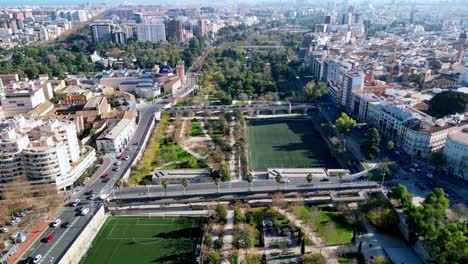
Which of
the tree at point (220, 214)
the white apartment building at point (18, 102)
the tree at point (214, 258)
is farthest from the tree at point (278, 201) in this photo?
the white apartment building at point (18, 102)

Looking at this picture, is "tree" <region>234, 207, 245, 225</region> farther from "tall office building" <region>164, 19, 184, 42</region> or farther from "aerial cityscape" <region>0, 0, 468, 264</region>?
"tall office building" <region>164, 19, 184, 42</region>

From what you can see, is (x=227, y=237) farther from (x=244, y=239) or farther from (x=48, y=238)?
(x=48, y=238)

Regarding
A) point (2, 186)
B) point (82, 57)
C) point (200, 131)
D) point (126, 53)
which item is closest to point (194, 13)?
point (126, 53)

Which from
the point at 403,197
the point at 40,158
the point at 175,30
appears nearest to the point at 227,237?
the point at 403,197

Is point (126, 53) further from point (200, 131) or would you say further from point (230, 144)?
point (230, 144)

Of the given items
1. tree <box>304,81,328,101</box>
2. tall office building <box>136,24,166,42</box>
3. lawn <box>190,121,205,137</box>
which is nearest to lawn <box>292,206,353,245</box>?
lawn <box>190,121,205,137</box>

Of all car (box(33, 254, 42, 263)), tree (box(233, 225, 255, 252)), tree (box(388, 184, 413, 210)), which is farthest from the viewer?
tree (box(388, 184, 413, 210))
